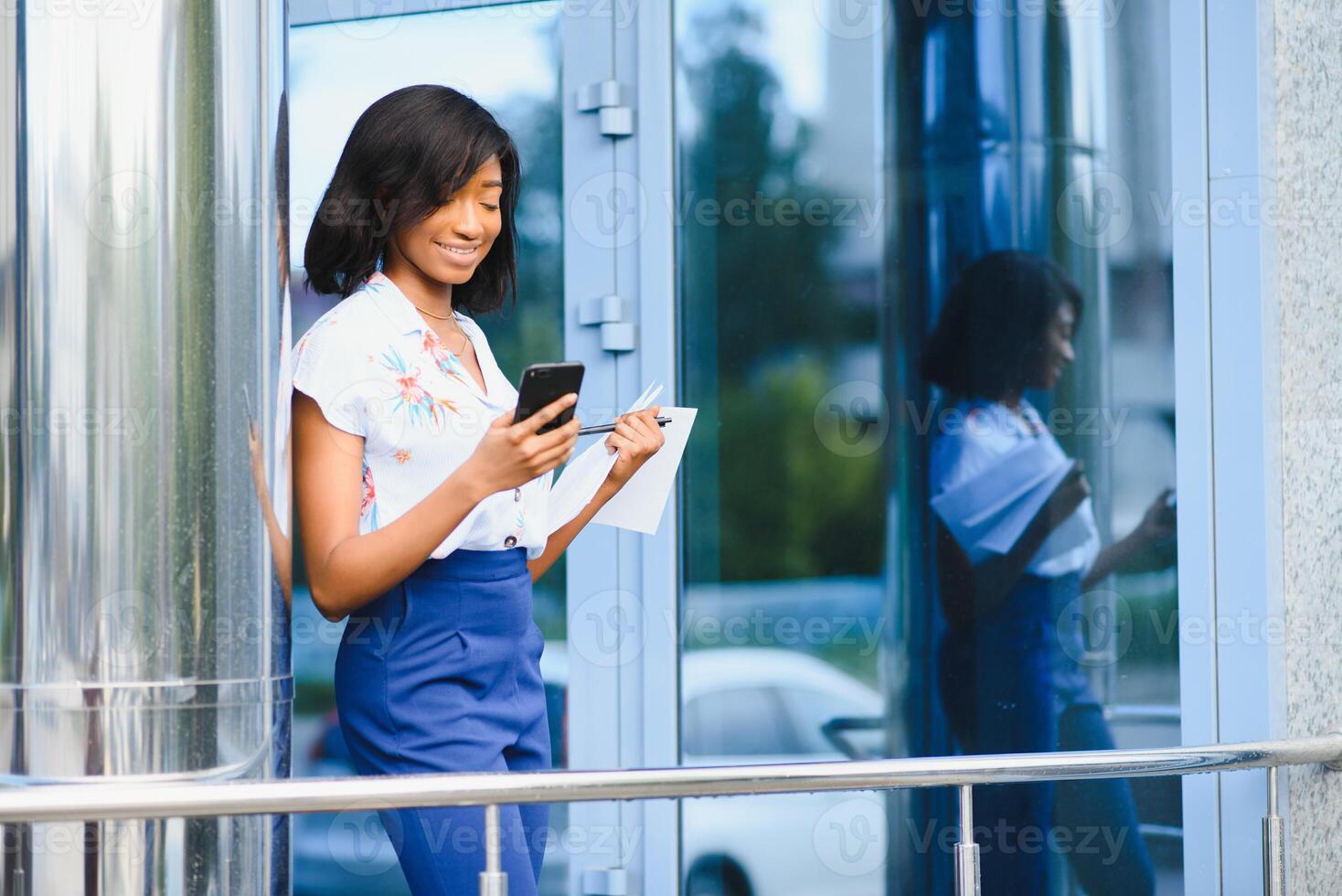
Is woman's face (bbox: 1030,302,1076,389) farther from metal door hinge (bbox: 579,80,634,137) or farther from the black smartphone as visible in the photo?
the black smartphone

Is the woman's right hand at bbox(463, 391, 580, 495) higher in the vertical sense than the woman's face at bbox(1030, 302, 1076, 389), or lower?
lower

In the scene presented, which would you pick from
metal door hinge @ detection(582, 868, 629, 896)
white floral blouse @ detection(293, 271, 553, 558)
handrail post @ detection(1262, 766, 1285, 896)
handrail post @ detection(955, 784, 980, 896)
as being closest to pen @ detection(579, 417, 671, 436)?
white floral blouse @ detection(293, 271, 553, 558)

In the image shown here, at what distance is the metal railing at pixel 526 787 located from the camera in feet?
5.54

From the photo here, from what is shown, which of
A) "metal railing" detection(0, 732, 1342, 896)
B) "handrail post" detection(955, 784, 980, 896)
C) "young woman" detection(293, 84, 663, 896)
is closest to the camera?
"metal railing" detection(0, 732, 1342, 896)

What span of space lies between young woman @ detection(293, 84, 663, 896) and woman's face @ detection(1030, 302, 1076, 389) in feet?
5.29

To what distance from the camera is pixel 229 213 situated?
1.91m

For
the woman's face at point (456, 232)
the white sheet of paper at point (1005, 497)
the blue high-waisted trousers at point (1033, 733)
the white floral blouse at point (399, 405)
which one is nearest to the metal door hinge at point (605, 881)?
the blue high-waisted trousers at point (1033, 733)

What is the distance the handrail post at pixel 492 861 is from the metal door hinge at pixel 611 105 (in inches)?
79.6

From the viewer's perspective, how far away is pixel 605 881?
3.50m

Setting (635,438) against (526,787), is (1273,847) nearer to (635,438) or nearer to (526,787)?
(635,438)

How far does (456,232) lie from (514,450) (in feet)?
1.33

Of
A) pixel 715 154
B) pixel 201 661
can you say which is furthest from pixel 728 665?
pixel 201 661

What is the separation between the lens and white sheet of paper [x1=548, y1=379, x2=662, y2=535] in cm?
234

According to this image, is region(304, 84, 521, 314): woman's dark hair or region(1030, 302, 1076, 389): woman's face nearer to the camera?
region(304, 84, 521, 314): woman's dark hair
